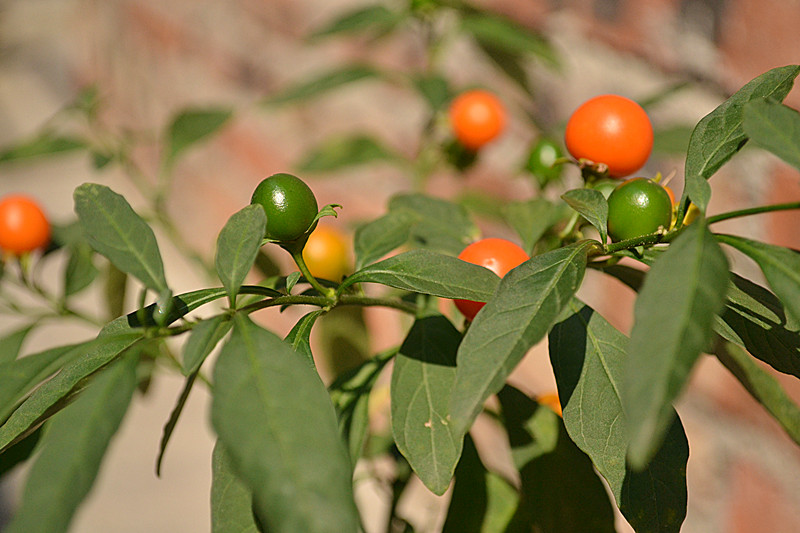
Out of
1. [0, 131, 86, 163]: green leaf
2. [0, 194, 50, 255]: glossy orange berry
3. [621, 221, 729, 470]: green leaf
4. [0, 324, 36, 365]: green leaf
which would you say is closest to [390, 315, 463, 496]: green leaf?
[621, 221, 729, 470]: green leaf

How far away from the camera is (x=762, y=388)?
1.10 feet

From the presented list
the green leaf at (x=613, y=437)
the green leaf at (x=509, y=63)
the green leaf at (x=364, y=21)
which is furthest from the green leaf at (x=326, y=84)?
the green leaf at (x=613, y=437)

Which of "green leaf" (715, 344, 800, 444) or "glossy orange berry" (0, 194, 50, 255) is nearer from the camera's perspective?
"green leaf" (715, 344, 800, 444)

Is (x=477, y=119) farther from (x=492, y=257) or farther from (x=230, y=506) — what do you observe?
(x=230, y=506)

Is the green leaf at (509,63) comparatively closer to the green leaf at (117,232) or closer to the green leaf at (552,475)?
the green leaf at (552,475)

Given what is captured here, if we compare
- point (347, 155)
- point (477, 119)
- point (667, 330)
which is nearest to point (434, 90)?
point (477, 119)

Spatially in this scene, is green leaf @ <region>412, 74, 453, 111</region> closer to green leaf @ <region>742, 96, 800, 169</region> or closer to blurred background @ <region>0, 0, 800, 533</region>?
blurred background @ <region>0, 0, 800, 533</region>

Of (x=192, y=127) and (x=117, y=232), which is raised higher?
(x=117, y=232)

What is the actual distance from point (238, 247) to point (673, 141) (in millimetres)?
384

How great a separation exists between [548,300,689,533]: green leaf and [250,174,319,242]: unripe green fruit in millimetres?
121

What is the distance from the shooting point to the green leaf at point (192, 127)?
688 mm

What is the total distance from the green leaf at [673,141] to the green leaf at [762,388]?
0.20 meters

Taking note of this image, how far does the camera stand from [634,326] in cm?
18

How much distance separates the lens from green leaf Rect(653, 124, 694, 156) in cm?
50
